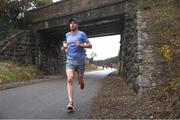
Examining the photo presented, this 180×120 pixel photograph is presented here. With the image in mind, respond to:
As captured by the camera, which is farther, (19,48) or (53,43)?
(53,43)

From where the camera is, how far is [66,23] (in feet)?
85.3

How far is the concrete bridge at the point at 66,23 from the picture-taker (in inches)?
766

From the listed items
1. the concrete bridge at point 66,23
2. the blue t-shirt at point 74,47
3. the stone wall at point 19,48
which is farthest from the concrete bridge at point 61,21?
the blue t-shirt at point 74,47

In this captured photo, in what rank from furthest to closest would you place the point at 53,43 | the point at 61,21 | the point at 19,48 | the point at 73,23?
the point at 53,43, the point at 19,48, the point at 61,21, the point at 73,23

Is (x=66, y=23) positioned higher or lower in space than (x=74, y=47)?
higher

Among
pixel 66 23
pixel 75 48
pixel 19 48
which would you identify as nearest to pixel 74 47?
pixel 75 48

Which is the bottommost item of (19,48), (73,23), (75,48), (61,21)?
(75,48)

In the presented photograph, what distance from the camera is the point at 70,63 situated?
347 inches

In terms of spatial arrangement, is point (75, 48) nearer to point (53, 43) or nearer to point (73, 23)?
point (73, 23)

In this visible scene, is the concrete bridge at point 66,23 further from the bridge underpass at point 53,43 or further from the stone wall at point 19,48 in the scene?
the stone wall at point 19,48

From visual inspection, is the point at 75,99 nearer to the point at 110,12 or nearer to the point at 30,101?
the point at 30,101

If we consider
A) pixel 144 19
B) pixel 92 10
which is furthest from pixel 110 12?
pixel 144 19

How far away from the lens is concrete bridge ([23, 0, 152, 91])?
1945 cm

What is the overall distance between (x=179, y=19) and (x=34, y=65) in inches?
676
